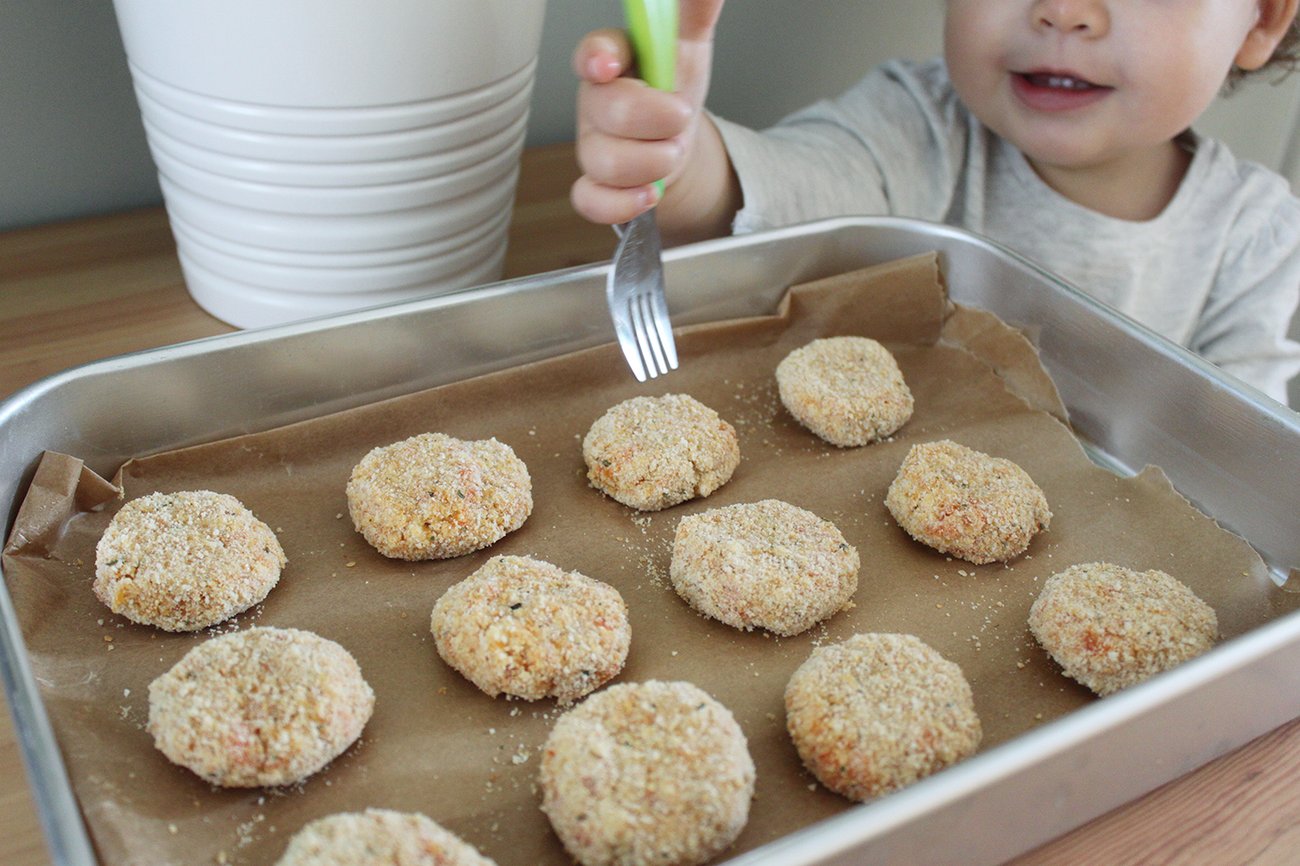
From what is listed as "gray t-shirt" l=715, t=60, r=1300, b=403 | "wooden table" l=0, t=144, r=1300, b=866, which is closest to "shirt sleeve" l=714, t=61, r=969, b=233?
"gray t-shirt" l=715, t=60, r=1300, b=403

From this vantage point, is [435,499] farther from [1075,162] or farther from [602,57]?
[1075,162]

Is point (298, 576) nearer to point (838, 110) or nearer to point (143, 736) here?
point (143, 736)

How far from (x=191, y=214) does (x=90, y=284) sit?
320 millimetres

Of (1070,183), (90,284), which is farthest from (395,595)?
(1070,183)

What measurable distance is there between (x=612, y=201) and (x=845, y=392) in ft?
1.24

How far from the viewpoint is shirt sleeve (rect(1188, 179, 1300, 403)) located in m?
1.79

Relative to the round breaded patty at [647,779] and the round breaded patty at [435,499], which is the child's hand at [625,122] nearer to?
the round breaded patty at [435,499]

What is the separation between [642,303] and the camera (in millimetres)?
1349

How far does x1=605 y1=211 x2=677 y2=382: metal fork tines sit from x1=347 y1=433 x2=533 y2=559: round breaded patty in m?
0.23

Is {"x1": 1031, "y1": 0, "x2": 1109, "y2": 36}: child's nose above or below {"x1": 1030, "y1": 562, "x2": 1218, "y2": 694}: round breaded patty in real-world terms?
above

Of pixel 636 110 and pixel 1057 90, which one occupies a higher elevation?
pixel 636 110

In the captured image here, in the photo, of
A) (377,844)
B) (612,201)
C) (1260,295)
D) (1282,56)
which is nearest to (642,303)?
(612,201)

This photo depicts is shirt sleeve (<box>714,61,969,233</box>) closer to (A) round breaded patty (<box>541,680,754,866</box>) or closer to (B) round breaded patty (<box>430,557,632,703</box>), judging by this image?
(B) round breaded patty (<box>430,557,632,703</box>)

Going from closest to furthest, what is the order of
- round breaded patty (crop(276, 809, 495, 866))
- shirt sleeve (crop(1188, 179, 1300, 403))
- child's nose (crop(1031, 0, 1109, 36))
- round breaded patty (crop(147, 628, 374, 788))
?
round breaded patty (crop(276, 809, 495, 866)) < round breaded patty (crop(147, 628, 374, 788)) < child's nose (crop(1031, 0, 1109, 36)) < shirt sleeve (crop(1188, 179, 1300, 403))
